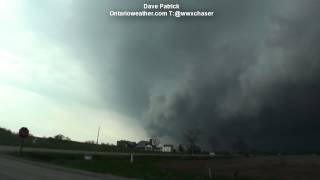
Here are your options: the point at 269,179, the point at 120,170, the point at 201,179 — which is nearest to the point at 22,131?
the point at 120,170

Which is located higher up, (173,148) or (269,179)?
(173,148)

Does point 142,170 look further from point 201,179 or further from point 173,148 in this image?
point 173,148

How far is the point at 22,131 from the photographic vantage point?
159 feet

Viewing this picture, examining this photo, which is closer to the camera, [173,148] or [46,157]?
[46,157]

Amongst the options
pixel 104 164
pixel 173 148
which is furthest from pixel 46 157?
pixel 173 148

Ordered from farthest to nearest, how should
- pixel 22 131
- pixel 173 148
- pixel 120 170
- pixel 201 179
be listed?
pixel 173 148 < pixel 22 131 < pixel 120 170 < pixel 201 179

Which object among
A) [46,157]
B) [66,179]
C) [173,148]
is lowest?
[66,179]

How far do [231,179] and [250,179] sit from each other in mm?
1787

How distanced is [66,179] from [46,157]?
2341 centimetres

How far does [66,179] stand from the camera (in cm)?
2680

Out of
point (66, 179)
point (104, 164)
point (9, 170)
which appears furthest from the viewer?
point (104, 164)

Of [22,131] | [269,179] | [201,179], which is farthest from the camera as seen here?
[22,131]

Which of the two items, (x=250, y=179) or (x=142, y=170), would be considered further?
(x=142, y=170)

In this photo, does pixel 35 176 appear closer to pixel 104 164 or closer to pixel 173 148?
pixel 104 164
